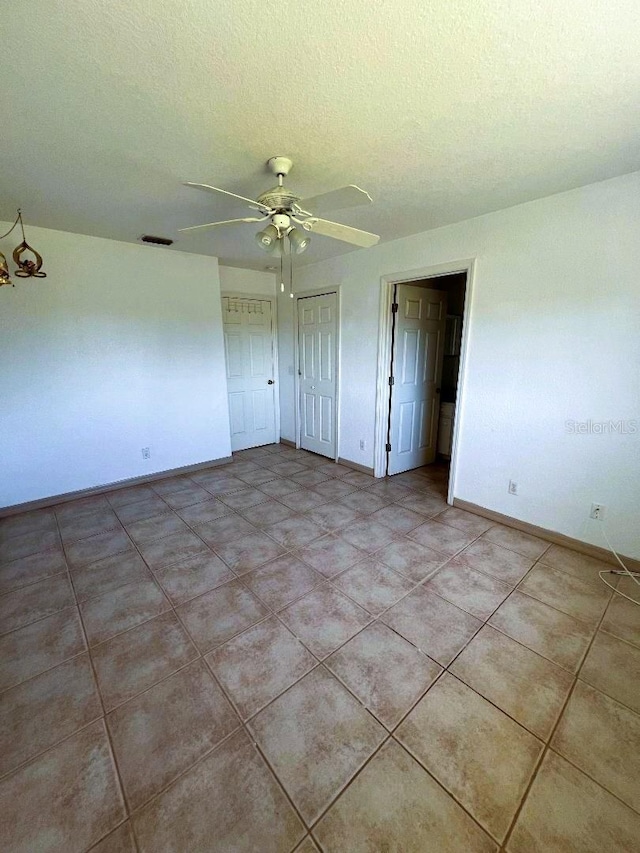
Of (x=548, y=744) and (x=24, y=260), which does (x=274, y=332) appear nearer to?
(x=24, y=260)

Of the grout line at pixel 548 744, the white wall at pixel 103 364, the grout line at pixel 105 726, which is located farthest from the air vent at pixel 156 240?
the grout line at pixel 548 744

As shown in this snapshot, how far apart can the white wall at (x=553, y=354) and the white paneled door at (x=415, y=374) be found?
0.54 meters

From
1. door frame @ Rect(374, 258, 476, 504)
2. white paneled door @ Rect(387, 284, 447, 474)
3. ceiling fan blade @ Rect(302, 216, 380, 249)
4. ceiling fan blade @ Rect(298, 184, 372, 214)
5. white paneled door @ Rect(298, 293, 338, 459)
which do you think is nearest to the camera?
ceiling fan blade @ Rect(298, 184, 372, 214)

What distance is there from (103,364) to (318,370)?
2.36 meters

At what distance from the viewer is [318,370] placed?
14.6ft

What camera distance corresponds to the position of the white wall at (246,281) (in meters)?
4.44

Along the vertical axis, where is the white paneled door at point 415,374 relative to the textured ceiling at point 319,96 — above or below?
below

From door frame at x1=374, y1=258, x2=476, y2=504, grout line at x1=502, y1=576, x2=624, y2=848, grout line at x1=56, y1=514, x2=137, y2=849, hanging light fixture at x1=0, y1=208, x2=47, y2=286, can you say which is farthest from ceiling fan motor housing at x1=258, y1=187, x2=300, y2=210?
grout line at x1=502, y1=576, x2=624, y2=848

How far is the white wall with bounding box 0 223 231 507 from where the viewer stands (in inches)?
118

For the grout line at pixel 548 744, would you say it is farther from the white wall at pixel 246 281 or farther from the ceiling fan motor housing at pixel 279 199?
the white wall at pixel 246 281

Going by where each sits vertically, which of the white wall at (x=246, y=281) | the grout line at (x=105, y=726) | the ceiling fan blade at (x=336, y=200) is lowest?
the grout line at (x=105, y=726)

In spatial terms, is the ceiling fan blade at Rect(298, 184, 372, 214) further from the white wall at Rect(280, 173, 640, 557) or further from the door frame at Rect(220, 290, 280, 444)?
the door frame at Rect(220, 290, 280, 444)

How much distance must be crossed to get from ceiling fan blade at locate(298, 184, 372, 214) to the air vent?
207cm

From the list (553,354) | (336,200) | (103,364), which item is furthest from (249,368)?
(553,354)
